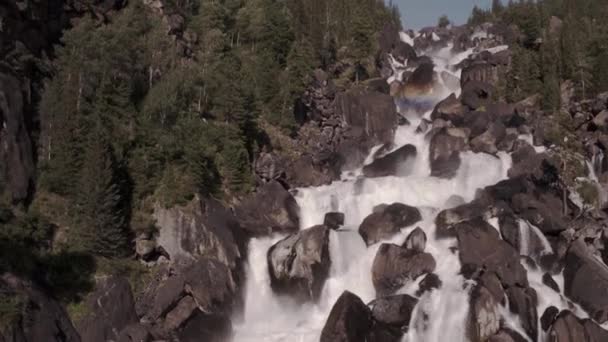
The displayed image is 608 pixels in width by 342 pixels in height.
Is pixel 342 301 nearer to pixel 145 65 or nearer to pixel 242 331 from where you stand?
pixel 242 331

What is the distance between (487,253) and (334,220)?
478 inches

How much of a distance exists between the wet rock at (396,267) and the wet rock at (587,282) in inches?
369

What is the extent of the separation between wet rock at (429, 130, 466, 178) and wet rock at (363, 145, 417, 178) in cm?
215

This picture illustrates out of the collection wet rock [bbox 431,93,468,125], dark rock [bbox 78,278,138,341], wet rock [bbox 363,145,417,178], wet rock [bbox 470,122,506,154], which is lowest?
dark rock [bbox 78,278,138,341]

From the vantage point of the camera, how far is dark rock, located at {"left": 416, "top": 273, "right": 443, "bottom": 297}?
37.6 meters

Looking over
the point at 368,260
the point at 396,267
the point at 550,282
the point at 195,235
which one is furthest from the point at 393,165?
the point at 195,235

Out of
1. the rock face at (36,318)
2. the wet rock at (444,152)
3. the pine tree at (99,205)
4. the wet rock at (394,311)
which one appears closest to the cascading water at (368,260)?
the wet rock at (394,311)

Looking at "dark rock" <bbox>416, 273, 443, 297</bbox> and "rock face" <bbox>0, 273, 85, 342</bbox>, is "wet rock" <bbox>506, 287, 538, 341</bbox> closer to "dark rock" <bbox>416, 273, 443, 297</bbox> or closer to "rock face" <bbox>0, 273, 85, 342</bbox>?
"dark rock" <bbox>416, 273, 443, 297</bbox>

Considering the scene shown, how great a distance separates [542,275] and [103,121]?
34073 millimetres

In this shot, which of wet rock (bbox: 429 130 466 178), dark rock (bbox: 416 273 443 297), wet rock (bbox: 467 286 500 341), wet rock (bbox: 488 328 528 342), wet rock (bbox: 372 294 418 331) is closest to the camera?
wet rock (bbox: 488 328 528 342)

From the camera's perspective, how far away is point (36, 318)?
31406mm

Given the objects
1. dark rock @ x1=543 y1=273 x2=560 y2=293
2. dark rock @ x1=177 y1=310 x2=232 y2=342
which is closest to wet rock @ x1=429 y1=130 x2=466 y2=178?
dark rock @ x1=543 y1=273 x2=560 y2=293

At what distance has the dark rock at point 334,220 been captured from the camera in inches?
1810

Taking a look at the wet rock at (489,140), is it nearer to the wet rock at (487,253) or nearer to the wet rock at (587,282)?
the wet rock at (487,253)
